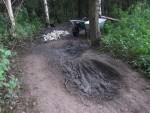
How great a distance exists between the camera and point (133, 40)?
371 inches

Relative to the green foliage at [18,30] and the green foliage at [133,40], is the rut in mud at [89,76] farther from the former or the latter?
the green foliage at [18,30]

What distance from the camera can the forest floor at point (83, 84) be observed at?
6.26 metres

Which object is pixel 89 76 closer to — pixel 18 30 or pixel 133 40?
pixel 133 40

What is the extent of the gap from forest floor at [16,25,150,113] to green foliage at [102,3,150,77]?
0.41 m

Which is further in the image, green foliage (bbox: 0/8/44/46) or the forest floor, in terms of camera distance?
green foliage (bbox: 0/8/44/46)

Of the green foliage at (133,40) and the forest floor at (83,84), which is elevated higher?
the green foliage at (133,40)

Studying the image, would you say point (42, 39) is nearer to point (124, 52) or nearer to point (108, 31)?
point (108, 31)

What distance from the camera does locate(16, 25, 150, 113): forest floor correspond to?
20.5 feet

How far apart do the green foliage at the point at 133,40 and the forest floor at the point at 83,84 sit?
0.41 metres

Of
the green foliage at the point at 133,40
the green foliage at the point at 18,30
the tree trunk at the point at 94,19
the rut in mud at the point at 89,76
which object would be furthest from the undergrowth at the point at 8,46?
the green foliage at the point at 133,40

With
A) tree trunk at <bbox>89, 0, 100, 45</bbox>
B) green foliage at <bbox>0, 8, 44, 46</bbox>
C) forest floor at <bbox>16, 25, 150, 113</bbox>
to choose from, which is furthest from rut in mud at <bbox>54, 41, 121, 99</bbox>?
green foliage at <bbox>0, 8, 44, 46</bbox>

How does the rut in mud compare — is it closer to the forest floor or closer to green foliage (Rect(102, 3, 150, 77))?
the forest floor

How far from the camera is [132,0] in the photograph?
17.3 metres

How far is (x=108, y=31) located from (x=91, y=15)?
1.52 m
